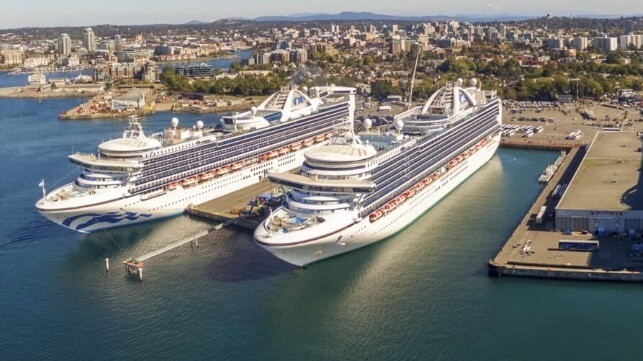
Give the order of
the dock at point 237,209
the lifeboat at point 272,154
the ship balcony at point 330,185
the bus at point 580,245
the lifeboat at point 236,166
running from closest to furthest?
the ship balcony at point 330,185
the bus at point 580,245
the dock at point 237,209
the lifeboat at point 236,166
the lifeboat at point 272,154

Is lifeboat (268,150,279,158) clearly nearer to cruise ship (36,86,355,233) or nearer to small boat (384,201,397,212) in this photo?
cruise ship (36,86,355,233)

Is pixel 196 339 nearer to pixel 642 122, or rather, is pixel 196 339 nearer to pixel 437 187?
pixel 437 187

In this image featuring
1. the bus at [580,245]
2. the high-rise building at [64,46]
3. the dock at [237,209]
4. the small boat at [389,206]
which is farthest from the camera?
the high-rise building at [64,46]

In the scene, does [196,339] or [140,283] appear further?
[140,283]

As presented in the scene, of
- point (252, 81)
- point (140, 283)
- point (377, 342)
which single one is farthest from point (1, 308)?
point (252, 81)

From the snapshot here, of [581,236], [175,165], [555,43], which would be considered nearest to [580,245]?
[581,236]

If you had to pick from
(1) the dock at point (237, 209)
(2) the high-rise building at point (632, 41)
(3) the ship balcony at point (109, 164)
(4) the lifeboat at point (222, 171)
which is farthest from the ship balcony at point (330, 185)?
(2) the high-rise building at point (632, 41)

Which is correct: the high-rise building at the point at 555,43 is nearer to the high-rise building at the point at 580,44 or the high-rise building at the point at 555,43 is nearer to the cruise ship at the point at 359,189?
the high-rise building at the point at 580,44
